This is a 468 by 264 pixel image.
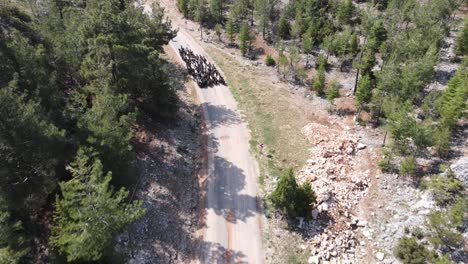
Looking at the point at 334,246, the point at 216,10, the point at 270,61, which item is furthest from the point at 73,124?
the point at 216,10

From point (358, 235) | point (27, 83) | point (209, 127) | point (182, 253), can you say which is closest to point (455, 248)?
point (358, 235)

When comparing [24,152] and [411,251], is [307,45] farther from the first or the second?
[24,152]

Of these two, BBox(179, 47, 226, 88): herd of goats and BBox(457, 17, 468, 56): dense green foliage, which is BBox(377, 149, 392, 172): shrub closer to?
BBox(179, 47, 226, 88): herd of goats

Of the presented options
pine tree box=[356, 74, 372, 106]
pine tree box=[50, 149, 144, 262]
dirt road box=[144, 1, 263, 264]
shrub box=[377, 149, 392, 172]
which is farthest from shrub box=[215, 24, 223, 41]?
pine tree box=[50, 149, 144, 262]

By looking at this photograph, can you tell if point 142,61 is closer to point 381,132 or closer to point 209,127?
point 209,127

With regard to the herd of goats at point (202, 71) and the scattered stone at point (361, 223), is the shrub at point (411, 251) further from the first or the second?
the herd of goats at point (202, 71)

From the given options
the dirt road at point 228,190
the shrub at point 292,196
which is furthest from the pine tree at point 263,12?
the shrub at point 292,196

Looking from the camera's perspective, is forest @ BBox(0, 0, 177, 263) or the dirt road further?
the dirt road
